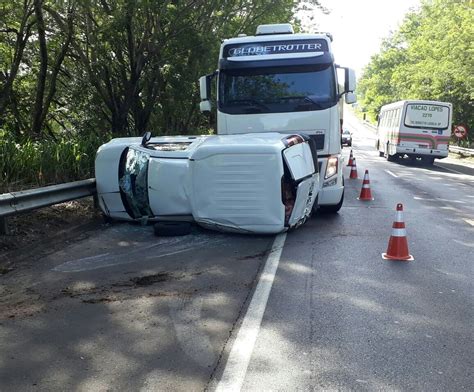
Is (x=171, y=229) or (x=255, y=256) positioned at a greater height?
(x=171, y=229)

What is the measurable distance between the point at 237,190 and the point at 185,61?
889 cm

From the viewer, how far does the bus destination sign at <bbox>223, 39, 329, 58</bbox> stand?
10367mm

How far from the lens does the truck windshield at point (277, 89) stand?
1012 cm

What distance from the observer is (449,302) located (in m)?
5.35

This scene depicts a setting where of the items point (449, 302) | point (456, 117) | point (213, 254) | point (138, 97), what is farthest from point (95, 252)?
point (456, 117)

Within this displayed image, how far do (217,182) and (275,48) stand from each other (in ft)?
11.9

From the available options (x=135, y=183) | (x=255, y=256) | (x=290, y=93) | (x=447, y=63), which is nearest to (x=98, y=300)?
(x=255, y=256)

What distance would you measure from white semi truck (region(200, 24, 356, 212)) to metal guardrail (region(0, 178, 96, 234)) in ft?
9.36

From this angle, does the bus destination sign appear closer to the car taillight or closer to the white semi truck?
the white semi truck

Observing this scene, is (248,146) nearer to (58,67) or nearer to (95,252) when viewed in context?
(95,252)

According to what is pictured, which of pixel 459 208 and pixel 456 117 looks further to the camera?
pixel 456 117

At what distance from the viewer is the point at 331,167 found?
10148 millimetres

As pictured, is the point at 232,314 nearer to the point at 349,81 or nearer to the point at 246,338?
the point at 246,338

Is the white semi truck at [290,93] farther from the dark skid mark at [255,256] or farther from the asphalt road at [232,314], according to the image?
the dark skid mark at [255,256]
